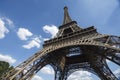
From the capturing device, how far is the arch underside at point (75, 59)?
23.4m

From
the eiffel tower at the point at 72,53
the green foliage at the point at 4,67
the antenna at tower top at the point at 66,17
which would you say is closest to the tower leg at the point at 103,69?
the eiffel tower at the point at 72,53

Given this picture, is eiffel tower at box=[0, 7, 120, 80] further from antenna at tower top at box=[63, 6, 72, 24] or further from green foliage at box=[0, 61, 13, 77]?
green foliage at box=[0, 61, 13, 77]

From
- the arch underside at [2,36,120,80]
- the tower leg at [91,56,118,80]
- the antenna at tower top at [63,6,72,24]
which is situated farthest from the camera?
the antenna at tower top at [63,6,72,24]

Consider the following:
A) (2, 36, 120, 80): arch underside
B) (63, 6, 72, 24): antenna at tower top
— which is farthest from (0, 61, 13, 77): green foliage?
(63, 6, 72, 24): antenna at tower top

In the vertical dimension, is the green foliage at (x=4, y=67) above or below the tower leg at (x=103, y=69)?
above

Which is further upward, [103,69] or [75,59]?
[75,59]

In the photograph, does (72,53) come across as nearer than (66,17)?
Yes

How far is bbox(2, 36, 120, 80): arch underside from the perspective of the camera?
23428mm

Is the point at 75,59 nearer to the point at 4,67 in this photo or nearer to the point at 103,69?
the point at 103,69

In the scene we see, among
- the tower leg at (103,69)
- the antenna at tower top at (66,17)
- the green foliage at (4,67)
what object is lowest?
the tower leg at (103,69)

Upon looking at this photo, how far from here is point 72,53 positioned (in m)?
29.8

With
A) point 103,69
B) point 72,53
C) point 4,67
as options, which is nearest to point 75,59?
point 72,53

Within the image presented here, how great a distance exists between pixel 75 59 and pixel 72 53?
3623mm

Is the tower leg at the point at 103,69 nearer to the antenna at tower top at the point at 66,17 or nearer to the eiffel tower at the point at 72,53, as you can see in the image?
the eiffel tower at the point at 72,53
